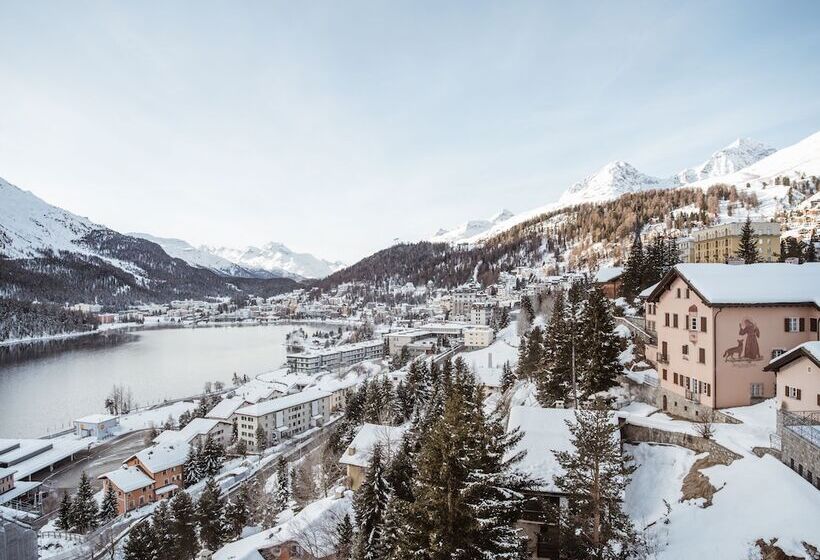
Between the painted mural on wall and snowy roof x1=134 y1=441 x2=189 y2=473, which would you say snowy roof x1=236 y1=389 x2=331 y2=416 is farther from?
the painted mural on wall

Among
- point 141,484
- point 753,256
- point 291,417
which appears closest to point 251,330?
point 291,417

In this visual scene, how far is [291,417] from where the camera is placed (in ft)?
147

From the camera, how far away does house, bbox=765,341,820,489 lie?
10148 millimetres

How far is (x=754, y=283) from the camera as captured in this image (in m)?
16.0

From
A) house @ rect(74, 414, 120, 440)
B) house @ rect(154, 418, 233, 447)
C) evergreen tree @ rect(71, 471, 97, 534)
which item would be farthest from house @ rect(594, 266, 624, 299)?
house @ rect(74, 414, 120, 440)

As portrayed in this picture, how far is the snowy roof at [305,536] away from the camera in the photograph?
14.6 m

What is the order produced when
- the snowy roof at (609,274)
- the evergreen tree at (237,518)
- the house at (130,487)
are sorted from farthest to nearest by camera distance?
the snowy roof at (609,274), the house at (130,487), the evergreen tree at (237,518)

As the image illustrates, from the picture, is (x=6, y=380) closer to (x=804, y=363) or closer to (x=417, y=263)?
(x=804, y=363)

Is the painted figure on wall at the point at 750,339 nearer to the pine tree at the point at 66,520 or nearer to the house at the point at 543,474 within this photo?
the house at the point at 543,474

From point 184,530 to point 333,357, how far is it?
53.5 meters

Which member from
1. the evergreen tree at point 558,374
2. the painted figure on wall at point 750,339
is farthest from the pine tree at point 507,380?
the painted figure on wall at point 750,339

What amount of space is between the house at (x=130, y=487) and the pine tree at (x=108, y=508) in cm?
55

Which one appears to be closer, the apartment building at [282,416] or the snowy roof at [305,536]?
the snowy roof at [305,536]

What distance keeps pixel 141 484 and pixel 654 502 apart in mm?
31262
